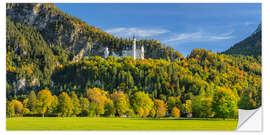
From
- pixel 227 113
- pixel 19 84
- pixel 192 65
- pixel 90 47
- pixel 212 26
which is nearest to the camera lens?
pixel 212 26

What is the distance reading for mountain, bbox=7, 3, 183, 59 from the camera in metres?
113

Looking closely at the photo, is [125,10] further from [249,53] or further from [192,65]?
[249,53]

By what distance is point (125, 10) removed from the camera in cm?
2923

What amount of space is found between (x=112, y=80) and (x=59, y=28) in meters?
55.5

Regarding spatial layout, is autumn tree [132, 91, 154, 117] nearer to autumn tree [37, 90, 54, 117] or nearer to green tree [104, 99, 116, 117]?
green tree [104, 99, 116, 117]

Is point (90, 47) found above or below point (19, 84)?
above

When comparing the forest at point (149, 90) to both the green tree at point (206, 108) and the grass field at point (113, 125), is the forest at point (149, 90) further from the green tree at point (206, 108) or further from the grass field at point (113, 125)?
the grass field at point (113, 125)

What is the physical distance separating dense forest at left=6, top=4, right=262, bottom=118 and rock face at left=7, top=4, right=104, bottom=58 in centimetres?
33

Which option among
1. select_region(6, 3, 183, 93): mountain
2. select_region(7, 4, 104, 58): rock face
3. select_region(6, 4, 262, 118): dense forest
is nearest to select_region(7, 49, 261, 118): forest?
select_region(6, 4, 262, 118): dense forest

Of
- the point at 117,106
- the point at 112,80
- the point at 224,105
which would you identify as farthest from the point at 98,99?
the point at 224,105

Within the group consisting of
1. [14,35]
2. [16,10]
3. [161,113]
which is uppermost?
[16,10]

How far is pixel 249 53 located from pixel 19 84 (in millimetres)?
59378

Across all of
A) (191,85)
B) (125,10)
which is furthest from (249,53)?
(125,10)

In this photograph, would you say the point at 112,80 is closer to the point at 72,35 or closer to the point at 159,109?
the point at 159,109
